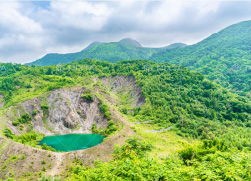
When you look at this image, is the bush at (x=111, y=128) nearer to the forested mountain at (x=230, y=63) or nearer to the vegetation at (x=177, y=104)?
the vegetation at (x=177, y=104)

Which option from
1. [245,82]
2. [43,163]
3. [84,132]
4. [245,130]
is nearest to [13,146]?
[43,163]

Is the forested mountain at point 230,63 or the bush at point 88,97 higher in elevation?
the forested mountain at point 230,63

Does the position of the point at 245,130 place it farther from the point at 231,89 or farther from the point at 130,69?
the point at 130,69

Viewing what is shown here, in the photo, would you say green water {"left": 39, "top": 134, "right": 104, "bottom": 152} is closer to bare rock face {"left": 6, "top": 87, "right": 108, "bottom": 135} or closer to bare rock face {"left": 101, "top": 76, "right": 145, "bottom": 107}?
bare rock face {"left": 6, "top": 87, "right": 108, "bottom": 135}

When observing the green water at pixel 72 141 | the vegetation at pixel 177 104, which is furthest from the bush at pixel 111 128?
the green water at pixel 72 141

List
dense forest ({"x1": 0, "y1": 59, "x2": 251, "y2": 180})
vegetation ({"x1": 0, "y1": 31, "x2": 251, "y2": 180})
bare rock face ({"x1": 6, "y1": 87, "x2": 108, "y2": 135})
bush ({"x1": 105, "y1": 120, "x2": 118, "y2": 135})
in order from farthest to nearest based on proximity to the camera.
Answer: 1. bare rock face ({"x1": 6, "y1": 87, "x2": 108, "y2": 135})
2. dense forest ({"x1": 0, "y1": 59, "x2": 251, "y2": 180})
3. bush ({"x1": 105, "y1": 120, "x2": 118, "y2": 135})
4. vegetation ({"x1": 0, "y1": 31, "x2": 251, "y2": 180})

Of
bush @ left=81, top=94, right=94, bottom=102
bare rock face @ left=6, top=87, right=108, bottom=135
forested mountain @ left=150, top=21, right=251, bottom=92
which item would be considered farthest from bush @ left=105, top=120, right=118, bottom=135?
forested mountain @ left=150, top=21, right=251, bottom=92
